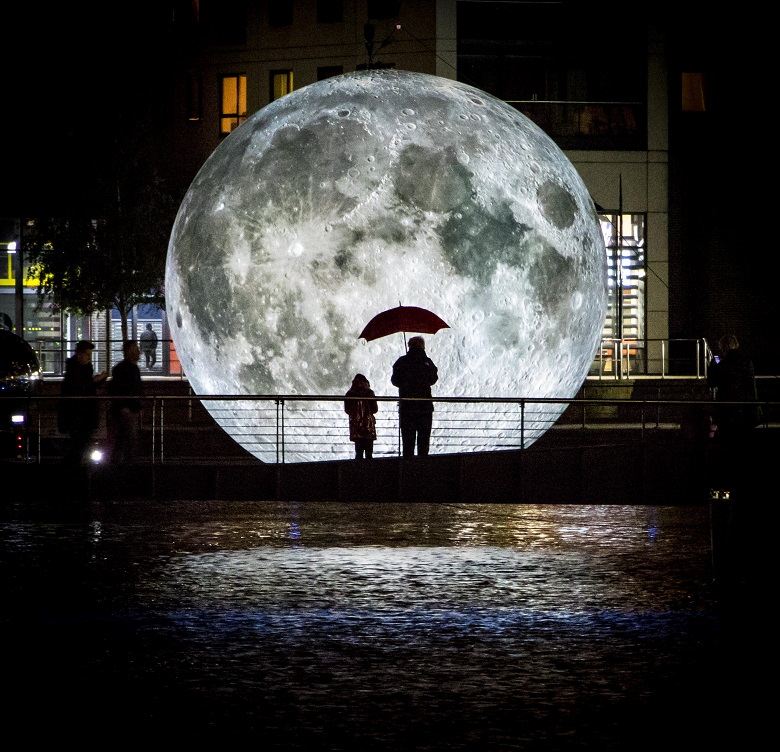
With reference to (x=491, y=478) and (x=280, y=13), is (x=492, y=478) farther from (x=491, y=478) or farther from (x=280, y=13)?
(x=280, y=13)

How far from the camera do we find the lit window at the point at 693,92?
115ft

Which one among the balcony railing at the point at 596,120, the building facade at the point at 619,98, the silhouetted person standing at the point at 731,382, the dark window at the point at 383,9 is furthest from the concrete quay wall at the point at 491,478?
the dark window at the point at 383,9

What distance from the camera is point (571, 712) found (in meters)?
5.55

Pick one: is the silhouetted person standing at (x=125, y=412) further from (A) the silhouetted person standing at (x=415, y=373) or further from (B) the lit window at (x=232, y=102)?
(B) the lit window at (x=232, y=102)

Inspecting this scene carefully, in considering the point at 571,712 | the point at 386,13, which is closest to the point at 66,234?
the point at 386,13

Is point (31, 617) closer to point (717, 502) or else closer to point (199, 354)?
point (717, 502)

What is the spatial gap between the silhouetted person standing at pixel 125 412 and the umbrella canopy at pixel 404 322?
2621mm

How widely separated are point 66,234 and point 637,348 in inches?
556

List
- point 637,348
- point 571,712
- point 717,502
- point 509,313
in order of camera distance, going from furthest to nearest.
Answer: point 637,348
point 509,313
point 717,502
point 571,712

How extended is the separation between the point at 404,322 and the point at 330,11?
918 inches

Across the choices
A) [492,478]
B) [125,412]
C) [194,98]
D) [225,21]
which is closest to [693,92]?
[225,21]

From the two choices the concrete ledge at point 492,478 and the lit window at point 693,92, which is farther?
the lit window at point 693,92

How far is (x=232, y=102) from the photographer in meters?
38.9

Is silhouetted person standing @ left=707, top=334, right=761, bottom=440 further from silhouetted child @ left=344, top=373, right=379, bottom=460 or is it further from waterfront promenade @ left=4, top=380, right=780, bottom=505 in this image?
silhouetted child @ left=344, top=373, right=379, bottom=460
